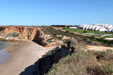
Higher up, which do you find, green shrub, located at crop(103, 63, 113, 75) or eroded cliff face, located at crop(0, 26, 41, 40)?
green shrub, located at crop(103, 63, 113, 75)

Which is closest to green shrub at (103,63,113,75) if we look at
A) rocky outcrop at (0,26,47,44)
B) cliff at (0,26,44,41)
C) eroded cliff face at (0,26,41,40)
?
rocky outcrop at (0,26,47,44)

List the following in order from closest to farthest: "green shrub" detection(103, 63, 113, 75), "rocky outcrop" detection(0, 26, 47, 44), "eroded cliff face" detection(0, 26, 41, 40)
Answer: "green shrub" detection(103, 63, 113, 75)
"rocky outcrop" detection(0, 26, 47, 44)
"eroded cliff face" detection(0, 26, 41, 40)

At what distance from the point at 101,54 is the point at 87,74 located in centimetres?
294

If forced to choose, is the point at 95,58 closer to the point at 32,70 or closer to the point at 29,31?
the point at 32,70

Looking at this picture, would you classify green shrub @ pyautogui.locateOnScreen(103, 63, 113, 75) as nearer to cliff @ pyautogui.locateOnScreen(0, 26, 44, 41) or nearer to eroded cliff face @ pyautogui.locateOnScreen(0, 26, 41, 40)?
cliff @ pyautogui.locateOnScreen(0, 26, 44, 41)

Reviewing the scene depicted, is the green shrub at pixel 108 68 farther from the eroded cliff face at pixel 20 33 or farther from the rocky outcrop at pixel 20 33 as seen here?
the eroded cliff face at pixel 20 33

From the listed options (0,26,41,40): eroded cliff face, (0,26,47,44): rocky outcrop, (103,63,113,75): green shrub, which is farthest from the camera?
(0,26,41,40): eroded cliff face

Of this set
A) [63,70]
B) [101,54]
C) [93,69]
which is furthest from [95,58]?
[63,70]

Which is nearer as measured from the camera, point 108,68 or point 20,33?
point 108,68

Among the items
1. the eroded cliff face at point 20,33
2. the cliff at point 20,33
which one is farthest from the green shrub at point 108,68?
the eroded cliff face at point 20,33

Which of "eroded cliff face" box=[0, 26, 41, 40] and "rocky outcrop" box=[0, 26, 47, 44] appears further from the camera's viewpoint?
"eroded cliff face" box=[0, 26, 41, 40]

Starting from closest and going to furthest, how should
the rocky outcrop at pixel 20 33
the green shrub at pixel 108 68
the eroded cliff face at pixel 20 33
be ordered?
the green shrub at pixel 108 68, the rocky outcrop at pixel 20 33, the eroded cliff face at pixel 20 33

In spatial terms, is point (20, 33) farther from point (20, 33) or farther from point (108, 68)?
point (108, 68)

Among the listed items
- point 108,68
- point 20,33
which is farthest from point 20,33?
point 108,68
